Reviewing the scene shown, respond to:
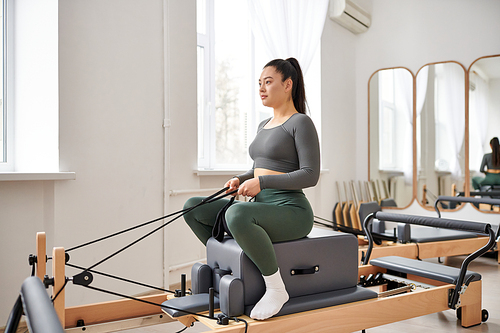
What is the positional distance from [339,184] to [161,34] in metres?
2.92

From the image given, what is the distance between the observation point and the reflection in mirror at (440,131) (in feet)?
15.3

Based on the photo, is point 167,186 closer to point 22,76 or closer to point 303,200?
point 22,76

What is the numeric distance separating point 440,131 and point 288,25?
218 cm

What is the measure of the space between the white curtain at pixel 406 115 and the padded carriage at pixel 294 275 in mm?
3529

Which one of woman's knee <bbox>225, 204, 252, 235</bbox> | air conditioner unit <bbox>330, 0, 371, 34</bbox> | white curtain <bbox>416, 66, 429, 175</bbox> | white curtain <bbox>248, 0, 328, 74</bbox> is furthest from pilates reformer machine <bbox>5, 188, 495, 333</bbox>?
air conditioner unit <bbox>330, 0, 371, 34</bbox>

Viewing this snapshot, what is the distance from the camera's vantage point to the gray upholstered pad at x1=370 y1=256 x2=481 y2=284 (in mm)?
2102

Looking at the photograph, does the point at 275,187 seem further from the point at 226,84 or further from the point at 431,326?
the point at 226,84

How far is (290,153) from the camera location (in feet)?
5.68

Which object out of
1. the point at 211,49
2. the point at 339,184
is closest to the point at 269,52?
the point at 211,49

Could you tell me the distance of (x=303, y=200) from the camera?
1754mm

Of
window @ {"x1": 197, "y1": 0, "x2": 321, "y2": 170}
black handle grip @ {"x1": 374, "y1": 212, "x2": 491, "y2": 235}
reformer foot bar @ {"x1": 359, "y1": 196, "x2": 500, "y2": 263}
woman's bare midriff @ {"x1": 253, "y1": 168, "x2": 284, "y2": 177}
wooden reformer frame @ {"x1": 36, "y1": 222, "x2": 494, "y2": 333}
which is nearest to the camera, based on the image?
wooden reformer frame @ {"x1": 36, "y1": 222, "x2": 494, "y2": 333}

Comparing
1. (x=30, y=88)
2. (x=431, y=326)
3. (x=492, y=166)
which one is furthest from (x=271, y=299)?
(x=492, y=166)

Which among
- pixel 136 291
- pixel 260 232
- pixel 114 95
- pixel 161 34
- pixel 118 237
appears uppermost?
pixel 161 34

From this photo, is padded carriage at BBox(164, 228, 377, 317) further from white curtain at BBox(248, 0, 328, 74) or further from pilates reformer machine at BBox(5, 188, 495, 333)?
white curtain at BBox(248, 0, 328, 74)
